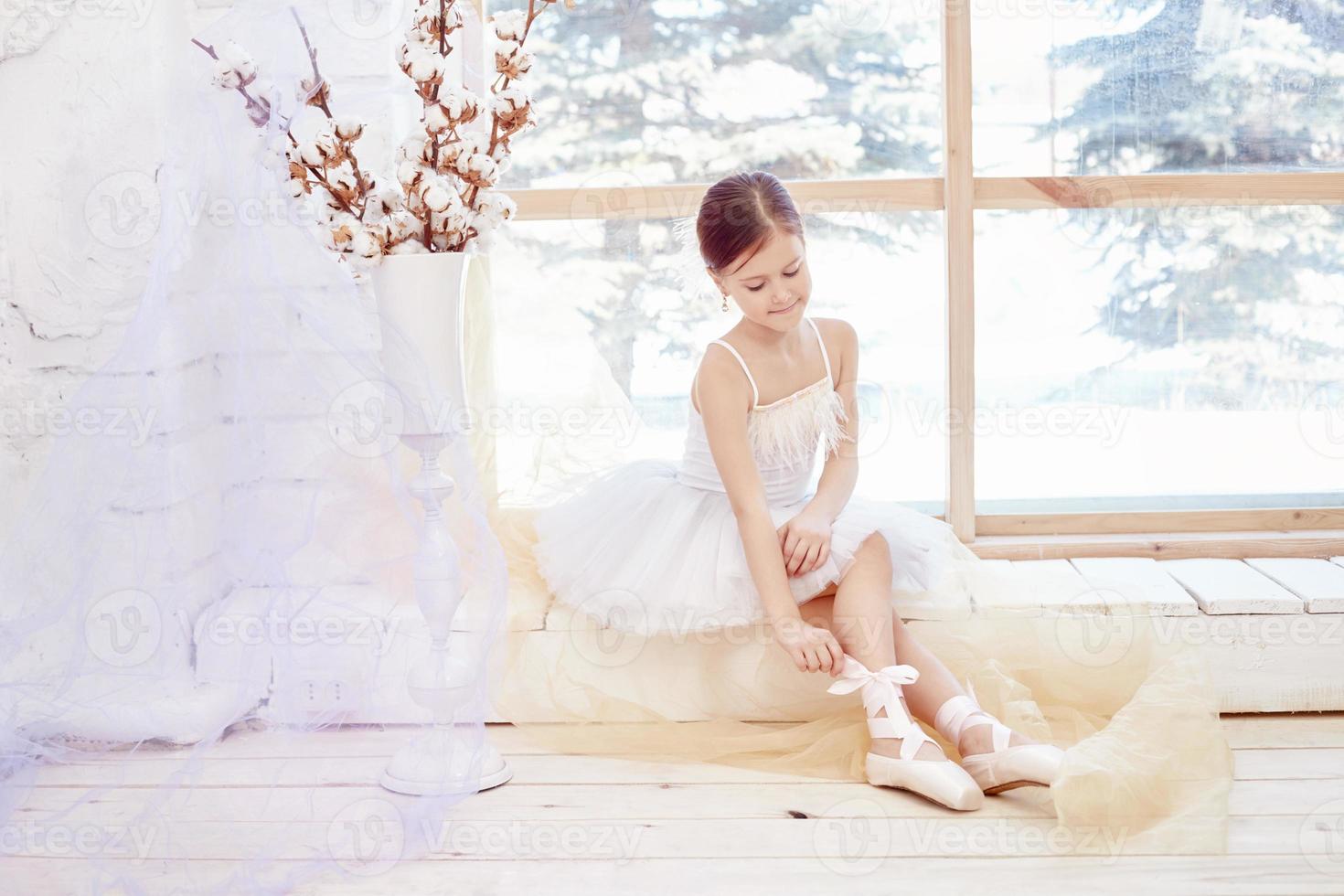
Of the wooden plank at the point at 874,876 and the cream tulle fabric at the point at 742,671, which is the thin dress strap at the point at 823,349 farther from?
the wooden plank at the point at 874,876

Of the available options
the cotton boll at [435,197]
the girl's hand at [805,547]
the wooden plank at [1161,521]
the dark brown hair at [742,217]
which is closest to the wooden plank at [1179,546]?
the wooden plank at [1161,521]

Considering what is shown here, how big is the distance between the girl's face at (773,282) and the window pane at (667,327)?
49 centimetres

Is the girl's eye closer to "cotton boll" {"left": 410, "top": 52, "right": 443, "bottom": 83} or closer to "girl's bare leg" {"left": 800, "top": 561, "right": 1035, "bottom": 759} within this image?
"girl's bare leg" {"left": 800, "top": 561, "right": 1035, "bottom": 759}

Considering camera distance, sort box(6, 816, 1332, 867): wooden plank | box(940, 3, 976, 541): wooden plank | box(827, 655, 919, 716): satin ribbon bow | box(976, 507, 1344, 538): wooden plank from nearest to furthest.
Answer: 1. box(6, 816, 1332, 867): wooden plank
2. box(827, 655, 919, 716): satin ribbon bow
3. box(940, 3, 976, 541): wooden plank
4. box(976, 507, 1344, 538): wooden plank

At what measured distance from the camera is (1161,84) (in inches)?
98.5

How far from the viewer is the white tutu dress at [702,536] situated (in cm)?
208

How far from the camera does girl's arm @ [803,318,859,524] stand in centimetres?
214

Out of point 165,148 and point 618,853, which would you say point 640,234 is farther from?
point 618,853

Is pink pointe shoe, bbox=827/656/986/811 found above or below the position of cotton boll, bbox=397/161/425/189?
below

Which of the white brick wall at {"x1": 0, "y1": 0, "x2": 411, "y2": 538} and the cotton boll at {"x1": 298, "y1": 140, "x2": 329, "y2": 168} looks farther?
the white brick wall at {"x1": 0, "y1": 0, "x2": 411, "y2": 538}

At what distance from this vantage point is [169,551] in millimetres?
1840

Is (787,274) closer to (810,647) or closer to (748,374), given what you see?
(748,374)

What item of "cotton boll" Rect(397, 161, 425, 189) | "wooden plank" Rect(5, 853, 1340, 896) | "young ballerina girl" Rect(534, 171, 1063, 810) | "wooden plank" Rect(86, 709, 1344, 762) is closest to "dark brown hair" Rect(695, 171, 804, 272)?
"young ballerina girl" Rect(534, 171, 1063, 810)

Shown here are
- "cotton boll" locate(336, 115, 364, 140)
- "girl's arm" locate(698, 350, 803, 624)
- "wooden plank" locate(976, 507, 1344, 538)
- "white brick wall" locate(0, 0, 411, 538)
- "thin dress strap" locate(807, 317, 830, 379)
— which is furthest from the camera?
"wooden plank" locate(976, 507, 1344, 538)
